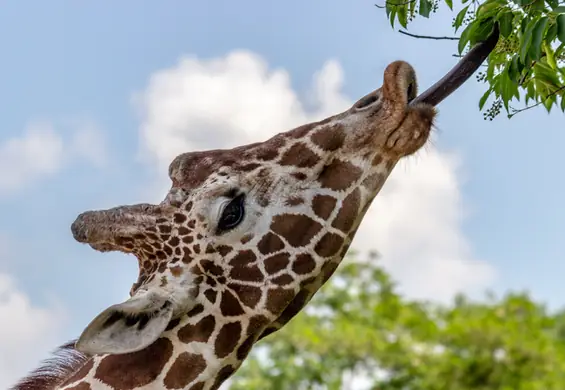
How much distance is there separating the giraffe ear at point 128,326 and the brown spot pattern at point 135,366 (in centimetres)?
20

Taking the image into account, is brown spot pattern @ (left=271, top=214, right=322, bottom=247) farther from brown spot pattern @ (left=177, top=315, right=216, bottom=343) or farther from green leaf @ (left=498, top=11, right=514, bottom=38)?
green leaf @ (left=498, top=11, right=514, bottom=38)

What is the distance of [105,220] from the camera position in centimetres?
355

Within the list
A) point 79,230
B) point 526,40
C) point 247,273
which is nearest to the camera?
point 526,40

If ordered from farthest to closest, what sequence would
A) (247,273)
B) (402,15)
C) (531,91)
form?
(531,91) < (402,15) < (247,273)

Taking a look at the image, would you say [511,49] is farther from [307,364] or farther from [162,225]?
[307,364]

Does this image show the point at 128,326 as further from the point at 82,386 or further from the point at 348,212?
the point at 348,212

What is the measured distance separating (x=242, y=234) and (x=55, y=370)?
1.10 metres

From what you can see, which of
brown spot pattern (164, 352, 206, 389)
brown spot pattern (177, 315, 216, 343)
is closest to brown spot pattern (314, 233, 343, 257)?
brown spot pattern (177, 315, 216, 343)

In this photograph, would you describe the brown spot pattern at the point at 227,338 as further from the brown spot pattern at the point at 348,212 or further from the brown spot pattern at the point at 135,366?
the brown spot pattern at the point at 348,212

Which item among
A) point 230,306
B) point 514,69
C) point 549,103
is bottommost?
point 230,306

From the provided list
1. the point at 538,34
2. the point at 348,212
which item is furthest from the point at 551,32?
the point at 348,212

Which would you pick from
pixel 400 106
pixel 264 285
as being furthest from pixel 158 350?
pixel 400 106

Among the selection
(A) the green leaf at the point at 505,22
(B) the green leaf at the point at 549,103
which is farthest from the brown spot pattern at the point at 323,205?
(B) the green leaf at the point at 549,103

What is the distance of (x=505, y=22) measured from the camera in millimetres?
3453
